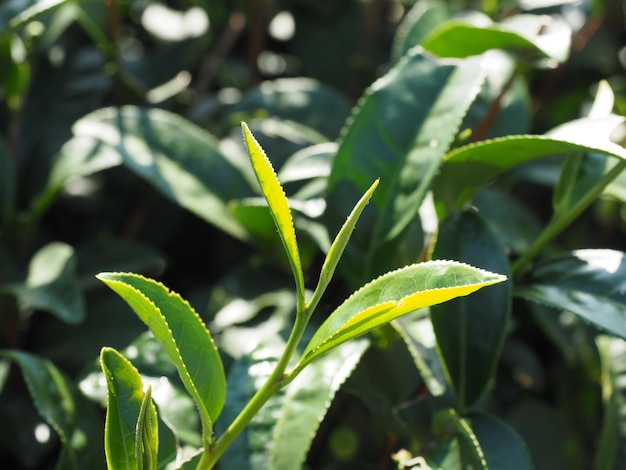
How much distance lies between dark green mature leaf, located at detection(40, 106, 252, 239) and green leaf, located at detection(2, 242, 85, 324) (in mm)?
84

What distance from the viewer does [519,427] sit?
1009mm

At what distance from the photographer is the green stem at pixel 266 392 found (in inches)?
21.6

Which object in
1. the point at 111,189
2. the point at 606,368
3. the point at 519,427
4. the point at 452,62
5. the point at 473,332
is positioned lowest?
the point at 519,427

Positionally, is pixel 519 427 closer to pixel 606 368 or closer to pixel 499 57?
pixel 606 368

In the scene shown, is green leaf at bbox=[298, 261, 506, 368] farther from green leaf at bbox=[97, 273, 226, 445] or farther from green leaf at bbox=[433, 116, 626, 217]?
green leaf at bbox=[433, 116, 626, 217]

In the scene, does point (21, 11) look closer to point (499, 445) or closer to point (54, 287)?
point (54, 287)

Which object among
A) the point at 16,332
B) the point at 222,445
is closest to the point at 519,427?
the point at 222,445

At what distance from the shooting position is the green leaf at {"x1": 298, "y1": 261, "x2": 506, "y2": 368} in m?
0.51

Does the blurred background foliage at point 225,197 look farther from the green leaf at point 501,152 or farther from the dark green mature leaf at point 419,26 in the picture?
the green leaf at point 501,152

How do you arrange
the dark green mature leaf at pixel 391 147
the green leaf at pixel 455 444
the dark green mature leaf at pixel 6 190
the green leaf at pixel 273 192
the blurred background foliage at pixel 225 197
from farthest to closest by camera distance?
the dark green mature leaf at pixel 6 190
the blurred background foliage at pixel 225 197
the dark green mature leaf at pixel 391 147
the green leaf at pixel 455 444
the green leaf at pixel 273 192

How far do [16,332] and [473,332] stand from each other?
23.4 inches

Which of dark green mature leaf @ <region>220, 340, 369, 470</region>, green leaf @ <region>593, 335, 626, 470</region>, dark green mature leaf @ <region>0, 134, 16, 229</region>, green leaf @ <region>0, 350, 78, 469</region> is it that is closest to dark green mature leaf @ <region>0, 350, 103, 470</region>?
green leaf @ <region>0, 350, 78, 469</region>

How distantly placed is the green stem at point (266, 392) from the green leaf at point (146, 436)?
0.16 ft

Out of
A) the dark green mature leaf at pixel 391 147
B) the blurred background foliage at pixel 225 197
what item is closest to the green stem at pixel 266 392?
the blurred background foliage at pixel 225 197
